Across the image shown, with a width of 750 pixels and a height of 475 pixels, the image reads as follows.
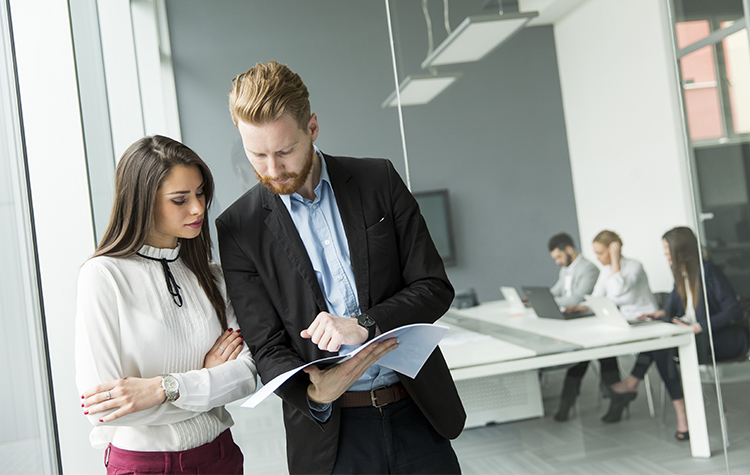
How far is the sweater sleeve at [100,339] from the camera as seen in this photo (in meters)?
1.34

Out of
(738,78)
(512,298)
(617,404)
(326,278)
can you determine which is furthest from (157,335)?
(738,78)

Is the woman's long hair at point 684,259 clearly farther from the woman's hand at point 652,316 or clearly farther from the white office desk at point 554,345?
the white office desk at point 554,345

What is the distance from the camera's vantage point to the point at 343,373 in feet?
4.38

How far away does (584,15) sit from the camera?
3.37m

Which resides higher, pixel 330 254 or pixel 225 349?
pixel 330 254

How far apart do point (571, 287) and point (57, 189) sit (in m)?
2.60

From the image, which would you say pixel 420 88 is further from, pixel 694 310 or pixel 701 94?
pixel 694 310

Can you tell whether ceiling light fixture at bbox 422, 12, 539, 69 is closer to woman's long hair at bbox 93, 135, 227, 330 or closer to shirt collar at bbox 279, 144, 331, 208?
shirt collar at bbox 279, 144, 331, 208

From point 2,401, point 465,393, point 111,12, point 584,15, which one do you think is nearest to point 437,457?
point 2,401

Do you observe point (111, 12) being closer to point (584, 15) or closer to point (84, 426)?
point (84, 426)

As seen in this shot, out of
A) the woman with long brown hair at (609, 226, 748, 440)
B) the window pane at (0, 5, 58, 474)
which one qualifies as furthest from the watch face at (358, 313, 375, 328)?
the woman with long brown hair at (609, 226, 748, 440)

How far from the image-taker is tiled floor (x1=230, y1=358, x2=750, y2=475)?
10.5ft

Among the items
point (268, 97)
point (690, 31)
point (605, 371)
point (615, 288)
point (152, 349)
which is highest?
point (690, 31)

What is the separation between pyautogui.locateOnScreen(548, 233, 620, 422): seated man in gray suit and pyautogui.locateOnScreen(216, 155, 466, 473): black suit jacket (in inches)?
74.0
